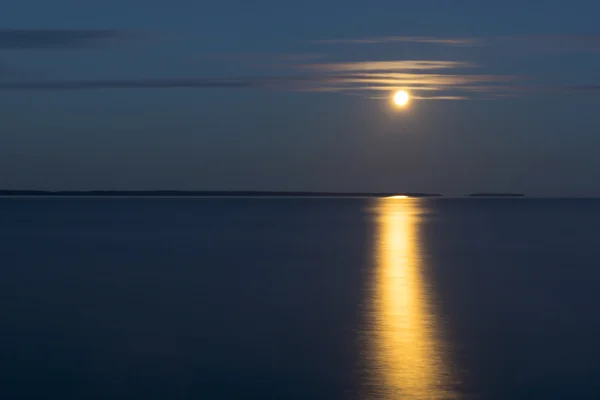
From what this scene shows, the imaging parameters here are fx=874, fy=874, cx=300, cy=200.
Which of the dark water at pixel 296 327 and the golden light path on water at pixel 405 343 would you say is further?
the dark water at pixel 296 327

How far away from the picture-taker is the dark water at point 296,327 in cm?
1348

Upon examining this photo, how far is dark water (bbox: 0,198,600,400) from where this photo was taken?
44.2ft

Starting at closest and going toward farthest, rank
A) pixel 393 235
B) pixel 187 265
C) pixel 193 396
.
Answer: pixel 193 396 < pixel 187 265 < pixel 393 235

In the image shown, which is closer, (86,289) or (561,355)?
(561,355)

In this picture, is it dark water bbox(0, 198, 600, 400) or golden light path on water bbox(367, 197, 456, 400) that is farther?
dark water bbox(0, 198, 600, 400)

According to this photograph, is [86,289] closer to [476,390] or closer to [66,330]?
[66,330]

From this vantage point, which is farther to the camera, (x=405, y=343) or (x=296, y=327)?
(x=296, y=327)

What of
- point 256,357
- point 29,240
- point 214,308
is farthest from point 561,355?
point 29,240

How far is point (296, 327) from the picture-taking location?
722 inches

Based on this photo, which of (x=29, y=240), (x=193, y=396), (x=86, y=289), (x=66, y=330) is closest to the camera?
(x=193, y=396)

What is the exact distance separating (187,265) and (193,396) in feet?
63.7

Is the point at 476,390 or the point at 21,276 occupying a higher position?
the point at 21,276

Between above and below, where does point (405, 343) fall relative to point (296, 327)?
below

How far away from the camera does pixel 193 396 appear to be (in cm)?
1268
